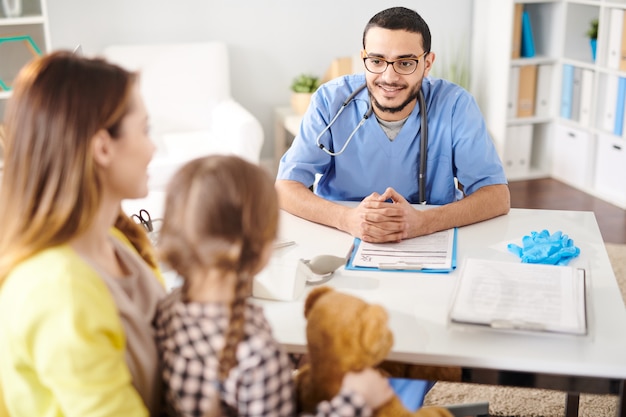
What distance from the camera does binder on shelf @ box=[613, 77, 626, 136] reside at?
3.87 m

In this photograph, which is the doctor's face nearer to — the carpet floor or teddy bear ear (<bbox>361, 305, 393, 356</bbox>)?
the carpet floor

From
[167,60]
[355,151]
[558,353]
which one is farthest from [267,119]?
[558,353]

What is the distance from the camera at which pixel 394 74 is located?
206cm

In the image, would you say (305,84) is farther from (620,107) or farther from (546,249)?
(546,249)

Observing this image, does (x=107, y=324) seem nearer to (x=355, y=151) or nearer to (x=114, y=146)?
(x=114, y=146)

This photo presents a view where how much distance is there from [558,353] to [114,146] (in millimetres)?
736

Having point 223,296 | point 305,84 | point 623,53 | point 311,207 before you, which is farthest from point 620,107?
point 223,296

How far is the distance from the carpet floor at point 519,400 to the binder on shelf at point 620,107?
200 centimetres

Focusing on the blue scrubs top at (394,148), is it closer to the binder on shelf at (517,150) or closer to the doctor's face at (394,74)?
the doctor's face at (394,74)

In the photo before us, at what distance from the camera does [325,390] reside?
1116mm

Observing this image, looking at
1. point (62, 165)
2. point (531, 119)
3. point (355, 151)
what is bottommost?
point (531, 119)

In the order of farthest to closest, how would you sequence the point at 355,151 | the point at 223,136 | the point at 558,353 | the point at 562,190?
the point at 562,190 < the point at 223,136 < the point at 355,151 < the point at 558,353

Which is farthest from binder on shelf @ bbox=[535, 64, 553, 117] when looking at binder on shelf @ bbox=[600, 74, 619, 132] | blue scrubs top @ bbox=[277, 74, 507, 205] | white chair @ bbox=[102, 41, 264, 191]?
blue scrubs top @ bbox=[277, 74, 507, 205]

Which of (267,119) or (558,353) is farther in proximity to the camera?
(267,119)
